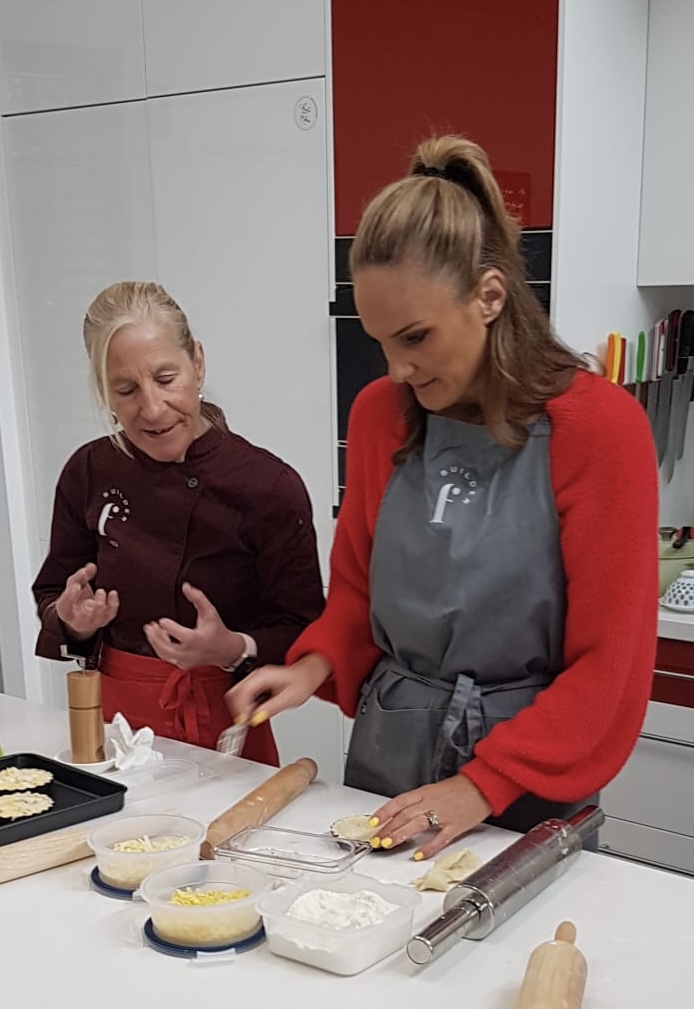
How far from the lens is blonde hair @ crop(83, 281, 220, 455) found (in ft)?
5.01

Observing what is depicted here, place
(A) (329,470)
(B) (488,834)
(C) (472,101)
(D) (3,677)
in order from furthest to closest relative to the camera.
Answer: (D) (3,677) < (A) (329,470) < (C) (472,101) < (B) (488,834)

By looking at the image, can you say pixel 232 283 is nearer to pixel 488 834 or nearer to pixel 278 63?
pixel 278 63

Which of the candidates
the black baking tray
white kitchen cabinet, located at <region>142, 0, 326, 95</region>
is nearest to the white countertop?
the black baking tray

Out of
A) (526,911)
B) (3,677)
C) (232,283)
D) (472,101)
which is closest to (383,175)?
(472,101)

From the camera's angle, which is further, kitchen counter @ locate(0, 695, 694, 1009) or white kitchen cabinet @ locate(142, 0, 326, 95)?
white kitchen cabinet @ locate(142, 0, 326, 95)

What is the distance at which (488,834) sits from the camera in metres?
1.20

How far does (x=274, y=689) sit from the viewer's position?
1.33 metres

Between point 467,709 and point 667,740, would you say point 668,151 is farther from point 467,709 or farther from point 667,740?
point 467,709

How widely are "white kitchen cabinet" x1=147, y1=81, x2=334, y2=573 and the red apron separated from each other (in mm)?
891

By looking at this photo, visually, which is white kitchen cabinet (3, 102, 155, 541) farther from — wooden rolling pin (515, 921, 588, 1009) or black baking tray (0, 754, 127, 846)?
wooden rolling pin (515, 921, 588, 1009)

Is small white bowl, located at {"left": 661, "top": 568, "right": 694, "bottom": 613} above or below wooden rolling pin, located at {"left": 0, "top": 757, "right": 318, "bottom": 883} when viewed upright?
below

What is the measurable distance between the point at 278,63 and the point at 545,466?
1478 millimetres

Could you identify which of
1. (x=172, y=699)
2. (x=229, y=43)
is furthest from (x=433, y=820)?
(x=229, y=43)

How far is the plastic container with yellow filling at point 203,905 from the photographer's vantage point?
0.98m
